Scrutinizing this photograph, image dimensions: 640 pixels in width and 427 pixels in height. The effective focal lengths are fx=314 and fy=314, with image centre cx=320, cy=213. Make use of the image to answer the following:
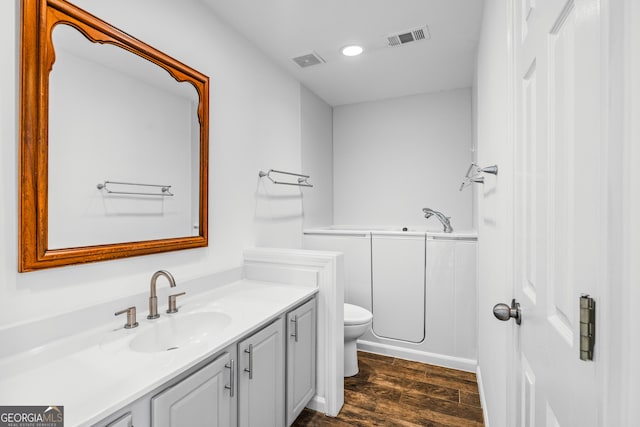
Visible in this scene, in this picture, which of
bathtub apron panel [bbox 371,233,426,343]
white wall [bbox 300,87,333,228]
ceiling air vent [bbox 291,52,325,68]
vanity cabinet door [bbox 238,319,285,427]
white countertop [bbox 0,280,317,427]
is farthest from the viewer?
white wall [bbox 300,87,333,228]

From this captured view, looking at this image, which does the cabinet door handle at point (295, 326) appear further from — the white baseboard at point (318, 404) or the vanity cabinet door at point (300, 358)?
the white baseboard at point (318, 404)

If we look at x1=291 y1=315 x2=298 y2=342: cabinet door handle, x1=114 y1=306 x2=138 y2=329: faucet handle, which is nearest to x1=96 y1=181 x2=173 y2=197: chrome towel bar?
x1=114 y1=306 x2=138 y2=329: faucet handle

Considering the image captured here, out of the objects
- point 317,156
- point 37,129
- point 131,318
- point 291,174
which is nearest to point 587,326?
point 131,318

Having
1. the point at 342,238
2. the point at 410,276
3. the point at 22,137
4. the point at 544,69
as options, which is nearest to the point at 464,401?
the point at 410,276

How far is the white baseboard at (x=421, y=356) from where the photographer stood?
2.51 metres

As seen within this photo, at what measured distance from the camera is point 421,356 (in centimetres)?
266

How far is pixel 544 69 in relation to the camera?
2.40ft

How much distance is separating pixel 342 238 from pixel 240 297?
4.48ft

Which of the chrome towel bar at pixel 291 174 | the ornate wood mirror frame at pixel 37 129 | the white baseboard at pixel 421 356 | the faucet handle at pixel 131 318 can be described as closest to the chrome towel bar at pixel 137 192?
the ornate wood mirror frame at pixel 37 129

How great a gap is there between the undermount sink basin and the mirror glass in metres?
0.43

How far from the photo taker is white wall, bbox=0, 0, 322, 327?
1095 mm

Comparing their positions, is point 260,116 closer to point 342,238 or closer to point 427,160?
point 342,238

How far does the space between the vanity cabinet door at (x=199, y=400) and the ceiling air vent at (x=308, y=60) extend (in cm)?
229

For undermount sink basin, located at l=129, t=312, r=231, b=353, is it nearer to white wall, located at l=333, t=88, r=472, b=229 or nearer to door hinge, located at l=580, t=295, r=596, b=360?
door hinge, located at l=580, t=295, r=596, b=360
